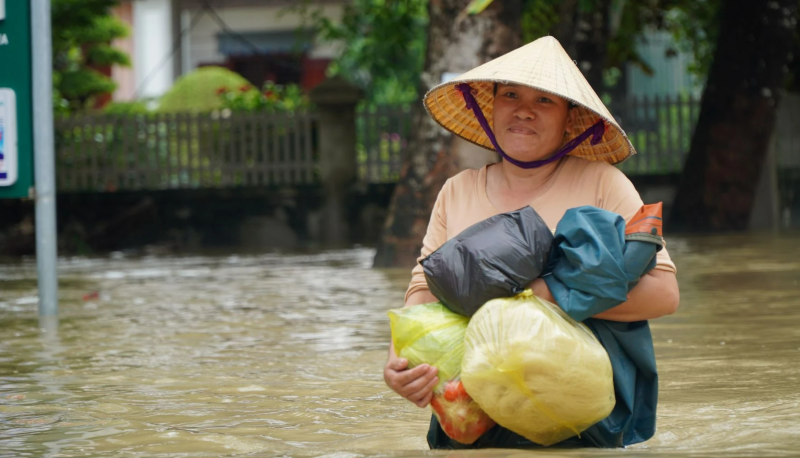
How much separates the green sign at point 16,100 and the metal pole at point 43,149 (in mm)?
56

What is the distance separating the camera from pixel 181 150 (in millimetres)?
17234

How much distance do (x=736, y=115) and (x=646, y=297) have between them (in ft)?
41.1

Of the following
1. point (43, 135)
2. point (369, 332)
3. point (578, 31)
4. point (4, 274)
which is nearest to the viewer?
point (369, 332)

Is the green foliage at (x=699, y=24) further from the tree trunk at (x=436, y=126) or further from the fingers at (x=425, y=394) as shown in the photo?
the fingers at (x=425, y=394)

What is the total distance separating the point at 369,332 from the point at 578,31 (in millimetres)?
9429

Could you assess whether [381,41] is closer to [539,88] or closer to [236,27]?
[236,27]

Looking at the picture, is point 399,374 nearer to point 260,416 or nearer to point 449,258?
point 449,258

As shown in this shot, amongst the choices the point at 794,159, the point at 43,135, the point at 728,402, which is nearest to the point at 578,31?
the point at 794,159

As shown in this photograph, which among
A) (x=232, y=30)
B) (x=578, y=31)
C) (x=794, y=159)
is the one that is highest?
(x=232, y=30)

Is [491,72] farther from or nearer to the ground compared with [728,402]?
farther from the ground

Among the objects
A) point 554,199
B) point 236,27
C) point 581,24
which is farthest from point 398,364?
point 236,27

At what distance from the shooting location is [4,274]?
12.3m

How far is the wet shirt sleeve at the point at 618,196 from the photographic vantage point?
11.0ft

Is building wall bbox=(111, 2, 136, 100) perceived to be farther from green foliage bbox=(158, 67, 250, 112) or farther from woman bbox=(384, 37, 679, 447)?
woman bbox=(384, 37, 679, 447)
